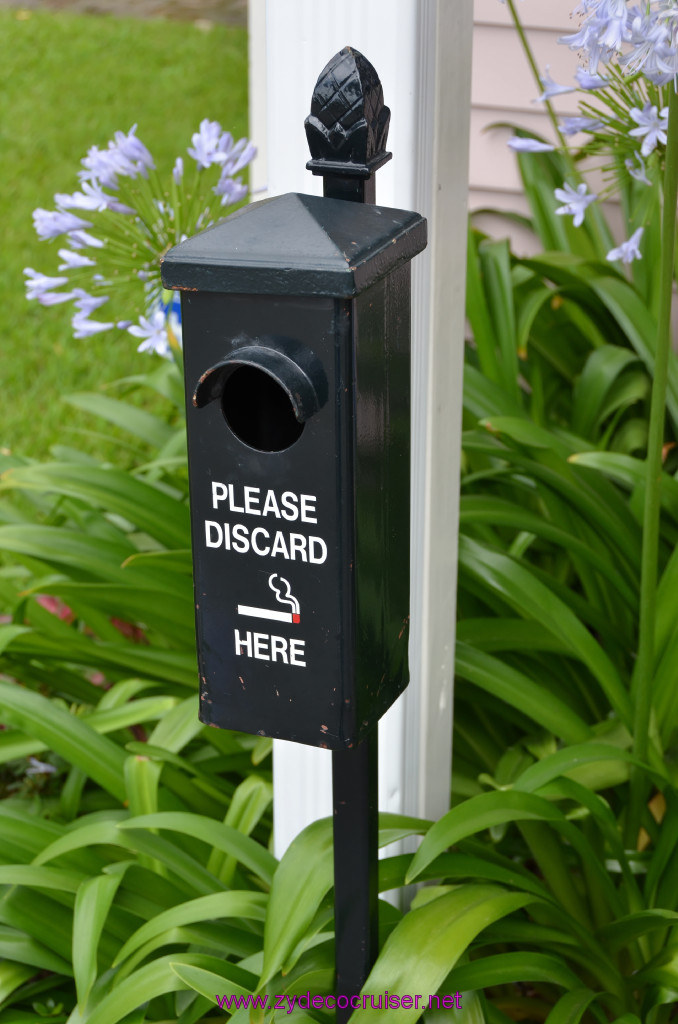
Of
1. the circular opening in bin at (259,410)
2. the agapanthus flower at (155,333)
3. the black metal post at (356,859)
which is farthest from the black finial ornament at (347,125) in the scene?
the agapanthus flower at (155,333)

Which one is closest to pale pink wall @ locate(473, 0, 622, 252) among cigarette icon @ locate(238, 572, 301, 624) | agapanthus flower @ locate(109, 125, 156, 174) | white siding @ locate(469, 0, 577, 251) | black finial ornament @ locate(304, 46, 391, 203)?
white siding @ locate(469, 0, 577, 251)

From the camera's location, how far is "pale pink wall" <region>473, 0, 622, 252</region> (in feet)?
10.00

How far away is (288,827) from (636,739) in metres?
0.52

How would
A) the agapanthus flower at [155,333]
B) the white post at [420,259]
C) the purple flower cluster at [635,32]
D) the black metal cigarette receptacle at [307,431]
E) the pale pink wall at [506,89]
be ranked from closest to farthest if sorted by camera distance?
the black metal cigarette receptacle at [307,431], the purple flower cluster at [635,32], the white post at [420,259], the agapanthus flower at [155,333], the pale pink wall at [506,89]

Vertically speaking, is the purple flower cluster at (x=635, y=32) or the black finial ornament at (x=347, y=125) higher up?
the purple flower cluster at (x=635, y=32)

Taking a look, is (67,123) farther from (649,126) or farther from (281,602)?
(281,602)

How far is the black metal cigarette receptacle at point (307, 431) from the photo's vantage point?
42.1 inches

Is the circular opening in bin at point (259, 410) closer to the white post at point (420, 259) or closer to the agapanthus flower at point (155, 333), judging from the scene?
the white post at point (420, 259)

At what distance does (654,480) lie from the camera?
5.17ft

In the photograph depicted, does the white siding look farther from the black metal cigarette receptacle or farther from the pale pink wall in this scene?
the black metal cigarette receptacle

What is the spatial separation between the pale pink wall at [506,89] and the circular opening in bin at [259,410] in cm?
209

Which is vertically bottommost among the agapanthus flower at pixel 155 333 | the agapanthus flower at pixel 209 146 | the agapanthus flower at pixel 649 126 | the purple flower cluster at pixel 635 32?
the agapanthus flower at pixel 155 333

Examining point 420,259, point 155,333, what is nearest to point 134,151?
point 155,333

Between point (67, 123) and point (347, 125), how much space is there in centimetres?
552
